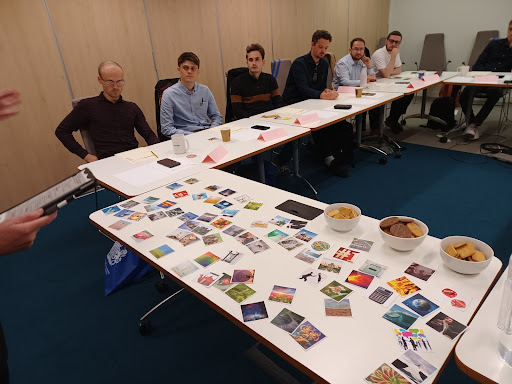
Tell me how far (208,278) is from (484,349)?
2.42 ft

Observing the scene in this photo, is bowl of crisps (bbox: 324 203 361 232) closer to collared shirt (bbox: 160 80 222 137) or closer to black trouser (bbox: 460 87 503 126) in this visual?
collared shirt (bbox: 160 80 222 137)

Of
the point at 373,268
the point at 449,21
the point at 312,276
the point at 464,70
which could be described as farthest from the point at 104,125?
the point at 449,21

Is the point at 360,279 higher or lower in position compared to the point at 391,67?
lower

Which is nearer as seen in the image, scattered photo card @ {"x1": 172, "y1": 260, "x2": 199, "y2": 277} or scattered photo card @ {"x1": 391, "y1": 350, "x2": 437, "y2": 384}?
scattered photo card @ {"x1": 391, "y1": 350, "x2": 437, "y2": 384}

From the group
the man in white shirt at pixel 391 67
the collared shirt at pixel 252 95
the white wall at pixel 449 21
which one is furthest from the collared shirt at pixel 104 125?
the white wall at pixel 449 21

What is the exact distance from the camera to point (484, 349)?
772 mm

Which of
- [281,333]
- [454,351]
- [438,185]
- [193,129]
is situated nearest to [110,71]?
[193,129]

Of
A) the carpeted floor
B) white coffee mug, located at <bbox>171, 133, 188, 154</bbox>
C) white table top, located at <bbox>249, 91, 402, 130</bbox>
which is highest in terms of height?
white coffee mug, located at <bbox>171, 133, 188, 154</bbox>

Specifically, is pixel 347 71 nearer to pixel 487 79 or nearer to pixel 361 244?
pixel 487 79

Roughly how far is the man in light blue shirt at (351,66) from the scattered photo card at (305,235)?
3267mm

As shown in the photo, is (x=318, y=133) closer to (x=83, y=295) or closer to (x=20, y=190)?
(x=83, y=295)

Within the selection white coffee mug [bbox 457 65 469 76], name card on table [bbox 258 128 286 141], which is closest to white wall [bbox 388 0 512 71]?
white coffee mug [bbox 457 65 469 76]

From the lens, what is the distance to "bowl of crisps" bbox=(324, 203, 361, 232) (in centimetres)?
124

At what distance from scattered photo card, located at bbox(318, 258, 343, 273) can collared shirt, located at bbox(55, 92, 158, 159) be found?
6.93 ft
